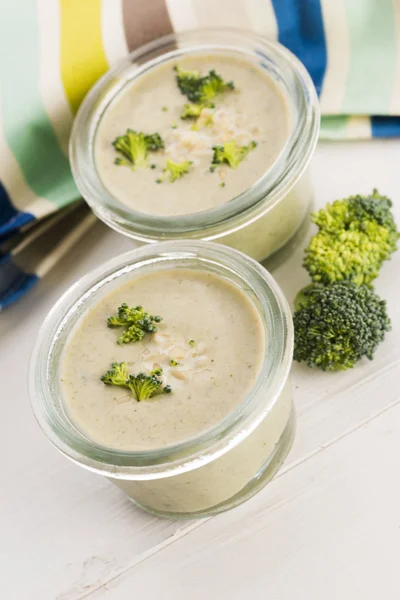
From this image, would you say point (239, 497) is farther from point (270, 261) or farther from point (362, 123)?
point (362, 123)

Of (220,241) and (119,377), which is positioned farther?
(220,241)

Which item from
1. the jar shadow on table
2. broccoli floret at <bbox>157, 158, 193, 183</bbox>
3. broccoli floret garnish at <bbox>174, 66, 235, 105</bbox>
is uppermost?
broccoli floret garnish at <bbox>174, 66, 235, 105</bbox>

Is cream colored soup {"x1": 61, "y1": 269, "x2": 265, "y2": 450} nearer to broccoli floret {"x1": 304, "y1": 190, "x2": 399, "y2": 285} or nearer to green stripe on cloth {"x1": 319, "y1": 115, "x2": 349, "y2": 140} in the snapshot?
broccoli floret {"x1": 304, "y1": 190, "x2": 399, "y2": 285}

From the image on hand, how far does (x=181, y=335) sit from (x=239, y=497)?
331mm

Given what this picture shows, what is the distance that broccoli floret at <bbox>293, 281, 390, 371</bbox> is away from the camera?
1689 millimetres

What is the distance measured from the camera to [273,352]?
150 cm

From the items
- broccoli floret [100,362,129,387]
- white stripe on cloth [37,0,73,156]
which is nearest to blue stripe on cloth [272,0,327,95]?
white stripe on cloth [37,0,73,156]

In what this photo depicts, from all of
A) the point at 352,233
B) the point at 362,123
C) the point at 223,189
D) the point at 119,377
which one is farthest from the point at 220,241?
the point at 362,123

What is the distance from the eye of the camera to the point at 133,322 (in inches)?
63.1

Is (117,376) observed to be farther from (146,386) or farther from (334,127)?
(334,127)

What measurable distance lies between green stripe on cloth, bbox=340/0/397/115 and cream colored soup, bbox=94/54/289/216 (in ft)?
0.74

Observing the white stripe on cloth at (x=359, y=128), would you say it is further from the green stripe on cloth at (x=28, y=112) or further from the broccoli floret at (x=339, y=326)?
the green stripe on cloth at (x=28, y=112)

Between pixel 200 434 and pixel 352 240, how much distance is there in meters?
0.59

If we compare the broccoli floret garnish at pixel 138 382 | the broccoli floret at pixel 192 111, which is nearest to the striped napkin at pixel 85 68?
the broccoli floret at pixel 192 111
